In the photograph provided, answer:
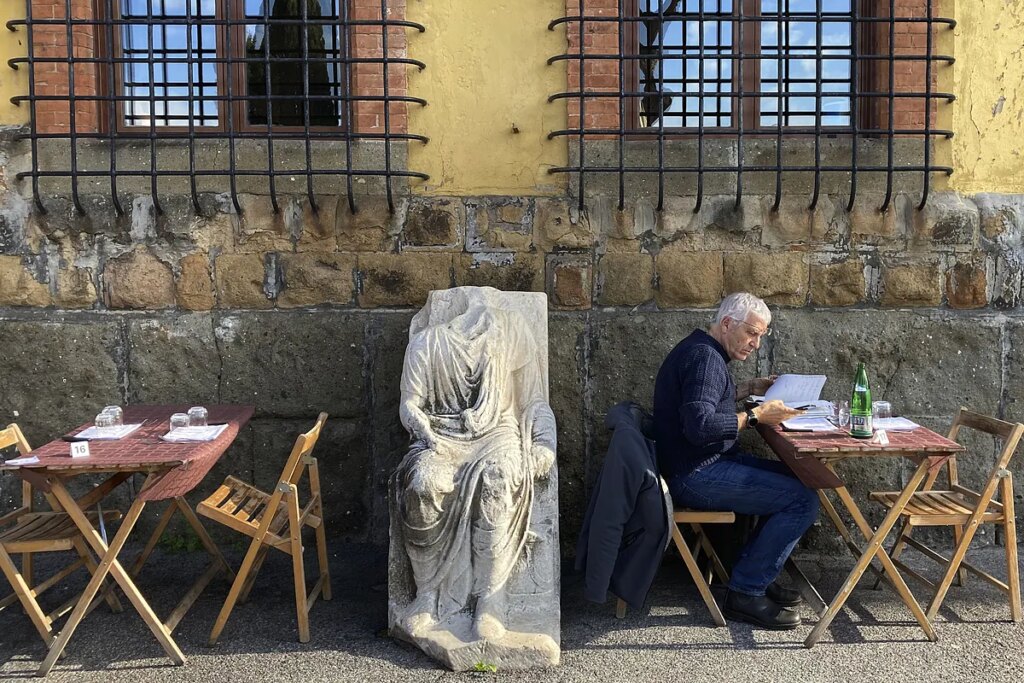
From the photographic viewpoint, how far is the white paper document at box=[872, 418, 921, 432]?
387cm

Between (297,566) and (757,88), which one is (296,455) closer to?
(297,566)

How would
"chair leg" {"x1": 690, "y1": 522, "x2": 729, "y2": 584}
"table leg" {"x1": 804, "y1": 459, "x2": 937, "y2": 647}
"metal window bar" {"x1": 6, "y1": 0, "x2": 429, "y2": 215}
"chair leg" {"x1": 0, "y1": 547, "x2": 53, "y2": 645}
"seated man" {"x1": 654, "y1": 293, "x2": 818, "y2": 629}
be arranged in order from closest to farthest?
"chair leg" {"x1": 0, "y1": 547, "x2": 53, "y2": 645}, "table leg" {"x1": 804, "y1": 459, "x2": 937, "y2": 647}, "seated man" {"x1": 654, "y1": 293, "x2": 818, "y2": 629}, "chair leg" {"x1": 690, "y1": 522, "x2": 729, "y2": 584}, "metal window bar" {"x1": 6, "y1": 0, "x2": 429, "y2": 215}

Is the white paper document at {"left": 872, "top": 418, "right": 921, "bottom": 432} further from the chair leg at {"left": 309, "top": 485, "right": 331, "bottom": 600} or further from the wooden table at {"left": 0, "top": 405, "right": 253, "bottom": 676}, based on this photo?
the wooden table at {"left": 0, "top": 405, "right": 253, "bottom": 676}

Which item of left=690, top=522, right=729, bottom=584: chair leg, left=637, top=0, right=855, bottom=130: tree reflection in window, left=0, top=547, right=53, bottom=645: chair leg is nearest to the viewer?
left=0, top=547, right=53, bottom=645: chair leg

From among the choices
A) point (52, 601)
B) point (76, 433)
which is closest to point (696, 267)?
point (76, 433)

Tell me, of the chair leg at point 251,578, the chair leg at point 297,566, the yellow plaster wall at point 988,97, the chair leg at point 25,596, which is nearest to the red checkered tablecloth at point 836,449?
the yellow plaster wall at point 988,97

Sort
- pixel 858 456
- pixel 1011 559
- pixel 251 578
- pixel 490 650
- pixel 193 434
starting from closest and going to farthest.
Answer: pixel 490 650, pixel 858 456, pixel 193 434, pixel 1011 559, pixel 251 578

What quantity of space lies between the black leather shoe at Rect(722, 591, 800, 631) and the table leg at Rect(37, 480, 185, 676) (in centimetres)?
217

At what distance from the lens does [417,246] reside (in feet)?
15.6

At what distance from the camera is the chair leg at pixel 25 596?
3.49 metres

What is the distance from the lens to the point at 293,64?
483 centimetres

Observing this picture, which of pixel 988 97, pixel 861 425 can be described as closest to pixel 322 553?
pixel 861 425

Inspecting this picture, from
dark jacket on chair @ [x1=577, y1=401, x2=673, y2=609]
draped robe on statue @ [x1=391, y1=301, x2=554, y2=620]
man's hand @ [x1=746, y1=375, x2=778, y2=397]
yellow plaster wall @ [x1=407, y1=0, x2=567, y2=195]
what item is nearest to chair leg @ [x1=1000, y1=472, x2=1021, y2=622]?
man's hand @ [x1=746, y1=375, x2=778, y2=397]

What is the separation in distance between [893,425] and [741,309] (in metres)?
0.81
